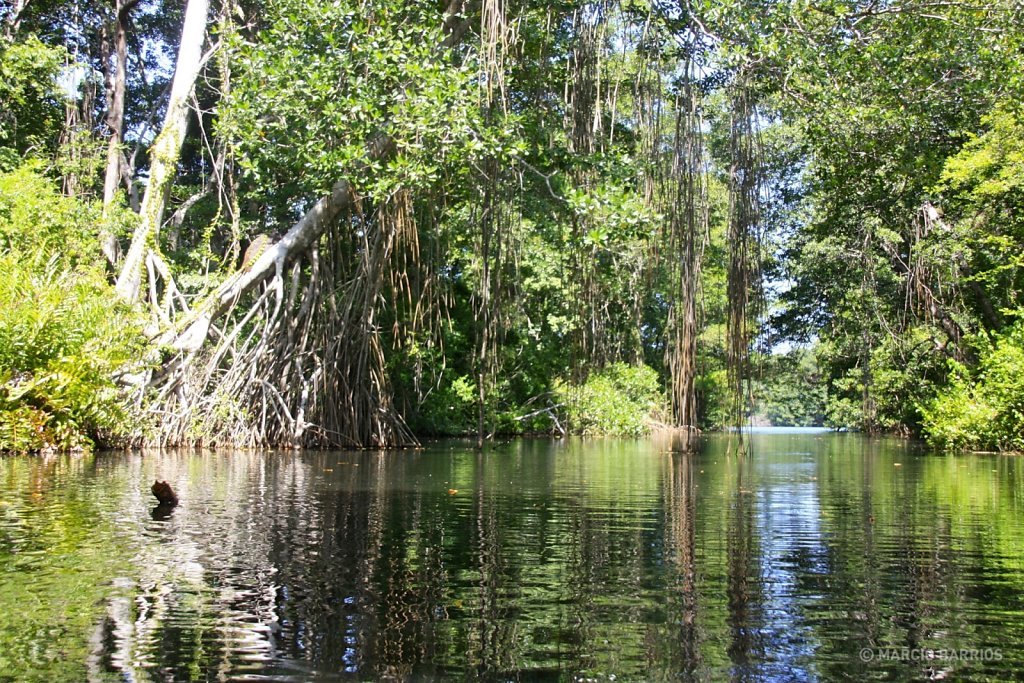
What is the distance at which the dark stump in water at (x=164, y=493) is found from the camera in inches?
231

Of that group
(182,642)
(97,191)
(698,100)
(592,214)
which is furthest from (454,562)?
(97,191)

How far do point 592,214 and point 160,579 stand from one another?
829cm

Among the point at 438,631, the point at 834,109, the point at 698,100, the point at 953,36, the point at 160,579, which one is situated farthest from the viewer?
the point at 953,36

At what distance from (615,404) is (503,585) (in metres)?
20.9

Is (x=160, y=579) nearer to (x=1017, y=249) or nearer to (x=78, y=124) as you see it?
(x=1017, y=249)

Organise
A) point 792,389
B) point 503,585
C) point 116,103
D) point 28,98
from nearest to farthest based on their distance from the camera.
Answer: point 503,585 → point 28,98 → point 116,103 → point 792,389

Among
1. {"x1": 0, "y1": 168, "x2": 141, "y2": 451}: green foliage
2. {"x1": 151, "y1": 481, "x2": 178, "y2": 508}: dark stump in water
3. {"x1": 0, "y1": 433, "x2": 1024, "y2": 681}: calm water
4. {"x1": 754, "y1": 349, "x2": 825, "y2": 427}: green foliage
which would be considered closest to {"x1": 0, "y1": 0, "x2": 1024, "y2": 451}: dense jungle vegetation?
{"x1": 0, "y1": 168, "x2": 141, "y2": 451}: green foliage

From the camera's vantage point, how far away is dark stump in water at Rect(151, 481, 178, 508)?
5.88m

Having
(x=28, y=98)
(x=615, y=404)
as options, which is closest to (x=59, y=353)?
(x=28, y=98)

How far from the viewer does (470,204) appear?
32.3 ft

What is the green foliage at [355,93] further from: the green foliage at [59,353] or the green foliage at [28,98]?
the green foliage at [28,98]

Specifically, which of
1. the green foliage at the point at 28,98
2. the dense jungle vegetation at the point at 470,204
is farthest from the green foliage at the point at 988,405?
the green foliage at the point at 28,98

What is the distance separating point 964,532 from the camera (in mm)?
5379

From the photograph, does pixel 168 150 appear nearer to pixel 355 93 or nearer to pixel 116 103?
pixel 355 93
